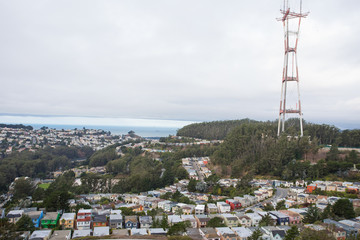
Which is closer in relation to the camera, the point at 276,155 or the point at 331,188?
the point at 331,188

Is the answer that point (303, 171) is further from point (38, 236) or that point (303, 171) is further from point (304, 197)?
point (38, 236)

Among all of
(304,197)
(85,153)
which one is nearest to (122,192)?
(304,197)

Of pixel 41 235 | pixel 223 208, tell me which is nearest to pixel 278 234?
pixel 223 208

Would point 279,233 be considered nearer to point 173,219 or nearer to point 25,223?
point 173,219

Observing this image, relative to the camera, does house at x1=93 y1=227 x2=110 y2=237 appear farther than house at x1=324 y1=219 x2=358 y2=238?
Yes

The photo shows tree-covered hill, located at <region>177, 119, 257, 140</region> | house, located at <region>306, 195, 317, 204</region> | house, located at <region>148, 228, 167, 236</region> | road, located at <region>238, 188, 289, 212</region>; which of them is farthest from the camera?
tree-covered hill, located at <region>177, 119, 257, 140</region>

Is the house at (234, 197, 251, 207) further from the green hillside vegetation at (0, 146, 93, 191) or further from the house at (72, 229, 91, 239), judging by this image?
the green hillside vegetation at (0, 146, 93, 191)

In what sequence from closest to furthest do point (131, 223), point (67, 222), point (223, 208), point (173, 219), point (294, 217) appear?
point (67, 222) → point (131, 223) → point (173, 219) → point (294, 217) → point (223, 208)

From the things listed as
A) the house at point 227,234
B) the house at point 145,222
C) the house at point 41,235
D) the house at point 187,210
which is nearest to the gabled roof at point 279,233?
the house at point 227,234

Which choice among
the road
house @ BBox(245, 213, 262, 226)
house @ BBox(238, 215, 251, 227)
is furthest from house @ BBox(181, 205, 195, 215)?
house @ BBox(245, 213, 262, 226)

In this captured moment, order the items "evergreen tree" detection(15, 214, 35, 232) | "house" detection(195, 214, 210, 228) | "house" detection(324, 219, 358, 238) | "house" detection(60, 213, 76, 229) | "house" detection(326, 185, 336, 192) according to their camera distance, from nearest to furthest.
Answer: "house" detection(324, 219, 358, 238) < "evergreen tree" detection(15, 214, 35, 232) < "house" detection(60, 213, 76, 229) < "house" detection(195, 214, 210, 228) < "house" detection(326, 185, 336, 192)

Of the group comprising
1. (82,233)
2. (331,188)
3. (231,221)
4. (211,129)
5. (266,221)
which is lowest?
(82,233)

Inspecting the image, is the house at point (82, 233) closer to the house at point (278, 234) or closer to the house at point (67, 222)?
the house at point (67, 222)
